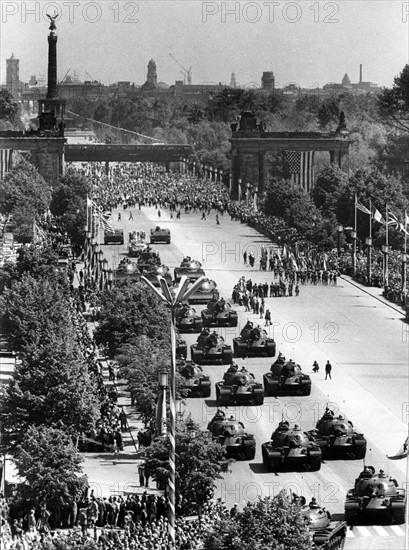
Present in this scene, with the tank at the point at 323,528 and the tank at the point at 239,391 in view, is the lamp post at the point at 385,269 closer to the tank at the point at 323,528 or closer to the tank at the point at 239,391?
the tank at the point at 239,391

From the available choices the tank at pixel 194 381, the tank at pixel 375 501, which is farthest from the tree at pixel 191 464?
the tank at pixel 194 381

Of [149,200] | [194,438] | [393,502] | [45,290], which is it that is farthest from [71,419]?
[149,200]

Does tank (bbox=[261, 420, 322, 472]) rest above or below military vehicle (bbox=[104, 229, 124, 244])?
below

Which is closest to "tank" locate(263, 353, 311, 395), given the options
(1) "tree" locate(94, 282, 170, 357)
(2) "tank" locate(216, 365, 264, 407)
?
(2) "tank" locate(216, 365, 264, 407)

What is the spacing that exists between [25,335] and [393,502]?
24752 millimetres

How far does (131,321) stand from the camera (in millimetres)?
86688

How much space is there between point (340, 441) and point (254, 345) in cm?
2244

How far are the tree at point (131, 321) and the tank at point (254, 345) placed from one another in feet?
13.1

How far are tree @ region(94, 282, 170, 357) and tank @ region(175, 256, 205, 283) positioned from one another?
92.1ft

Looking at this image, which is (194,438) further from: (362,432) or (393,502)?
(362,432)

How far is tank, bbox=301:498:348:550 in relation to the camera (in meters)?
55.6

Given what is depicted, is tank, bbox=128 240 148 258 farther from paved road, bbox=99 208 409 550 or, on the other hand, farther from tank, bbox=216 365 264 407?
tank, bbox=216 365 264 407

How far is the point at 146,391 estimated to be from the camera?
241ft

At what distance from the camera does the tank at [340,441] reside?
6931 cm
